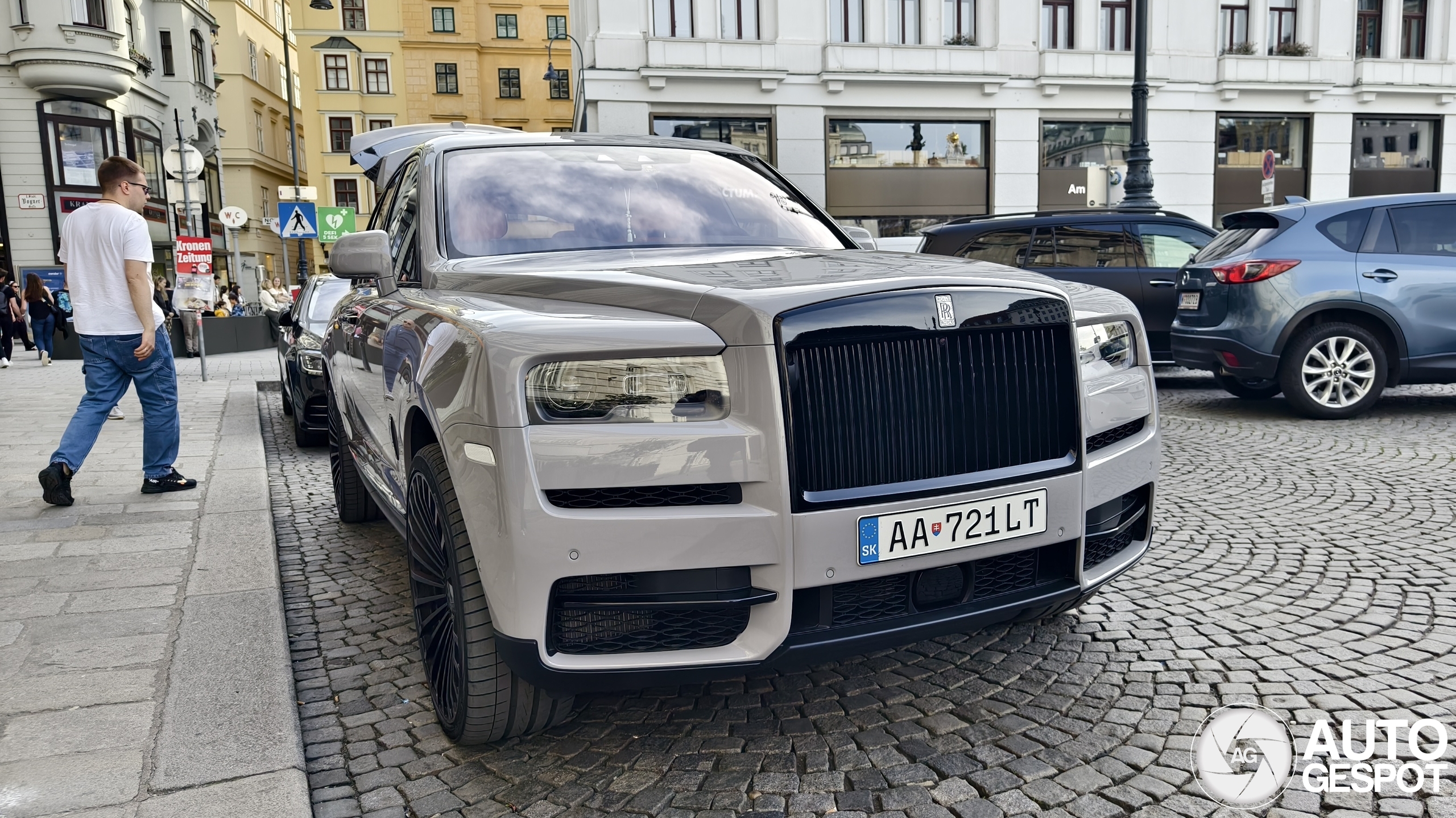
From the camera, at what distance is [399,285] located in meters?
3.88

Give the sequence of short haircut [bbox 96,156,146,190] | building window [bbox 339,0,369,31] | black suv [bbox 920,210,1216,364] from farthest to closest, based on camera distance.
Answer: building window [bbox 339,0,369,31], black suv [bbox 920,210,1216,364], short haircut [bbox 96,156,146,190]

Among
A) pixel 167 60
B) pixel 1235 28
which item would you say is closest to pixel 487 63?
pixel 167 60

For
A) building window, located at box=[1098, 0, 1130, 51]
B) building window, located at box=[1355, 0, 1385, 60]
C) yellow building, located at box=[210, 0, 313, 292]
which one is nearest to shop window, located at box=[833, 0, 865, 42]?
building window, located at box=[1098, 0, 1130, 51]

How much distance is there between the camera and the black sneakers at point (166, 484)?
6.04 m

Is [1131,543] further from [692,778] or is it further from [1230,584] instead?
[692,778]

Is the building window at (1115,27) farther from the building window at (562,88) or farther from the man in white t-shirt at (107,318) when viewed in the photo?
the building window at (562,88)

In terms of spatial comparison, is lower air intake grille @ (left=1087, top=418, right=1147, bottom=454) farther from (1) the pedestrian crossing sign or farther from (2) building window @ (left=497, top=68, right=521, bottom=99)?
(2) building window @ (left=497, top=68, right=521, bottom=99)

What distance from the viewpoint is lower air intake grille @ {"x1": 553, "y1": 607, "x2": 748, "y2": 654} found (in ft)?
7.91

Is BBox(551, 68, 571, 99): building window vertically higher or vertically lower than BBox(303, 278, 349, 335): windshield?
higher

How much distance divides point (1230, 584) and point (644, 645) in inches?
105

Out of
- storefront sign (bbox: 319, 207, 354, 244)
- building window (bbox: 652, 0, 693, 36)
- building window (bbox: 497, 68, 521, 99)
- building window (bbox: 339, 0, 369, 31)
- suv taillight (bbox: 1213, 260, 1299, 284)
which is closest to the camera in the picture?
suv taillight (bbox: 1213, 260, 1299, 284)

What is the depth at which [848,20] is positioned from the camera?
25266 mm

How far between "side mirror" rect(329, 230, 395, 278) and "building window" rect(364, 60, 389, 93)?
55.0m

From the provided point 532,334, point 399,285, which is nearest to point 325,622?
point 399,285
